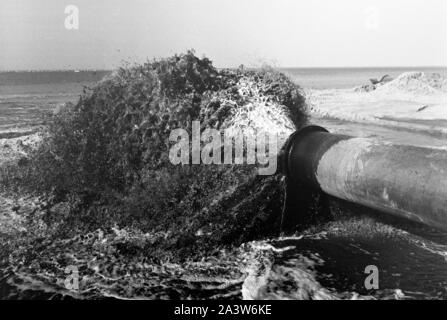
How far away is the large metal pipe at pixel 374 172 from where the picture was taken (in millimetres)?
3398

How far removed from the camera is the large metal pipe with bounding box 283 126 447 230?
11.1ft

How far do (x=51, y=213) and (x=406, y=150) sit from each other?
522cm

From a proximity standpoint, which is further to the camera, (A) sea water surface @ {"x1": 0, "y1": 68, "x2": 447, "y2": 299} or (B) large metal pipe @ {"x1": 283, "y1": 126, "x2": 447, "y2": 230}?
(A) sea water surface @ {"x1": 0, "y1": 68, "x2": 447, "y2": 299}

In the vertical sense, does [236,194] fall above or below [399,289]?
above

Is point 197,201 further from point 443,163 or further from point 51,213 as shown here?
point 443,163

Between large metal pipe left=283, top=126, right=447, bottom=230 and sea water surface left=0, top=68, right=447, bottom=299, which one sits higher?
large metal pipe left=283, top=126, right=447, bottom=230

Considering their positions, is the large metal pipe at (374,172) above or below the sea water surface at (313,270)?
above

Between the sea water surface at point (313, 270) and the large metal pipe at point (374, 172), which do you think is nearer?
the large metal pipe at point (374, 172)

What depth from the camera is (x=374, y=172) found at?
4.01 meters

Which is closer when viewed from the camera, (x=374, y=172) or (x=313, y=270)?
(x=374, y=172)

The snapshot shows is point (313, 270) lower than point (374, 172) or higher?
lower

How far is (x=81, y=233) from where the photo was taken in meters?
5.57
